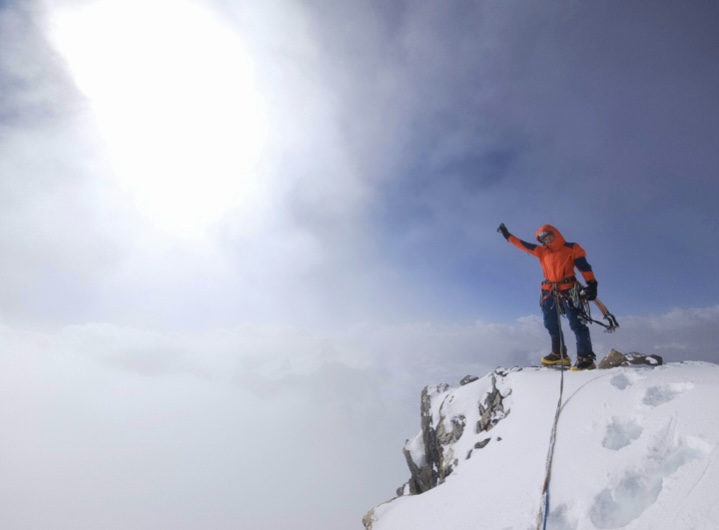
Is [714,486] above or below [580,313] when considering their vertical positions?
below

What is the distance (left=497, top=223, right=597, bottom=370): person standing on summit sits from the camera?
8.78 m

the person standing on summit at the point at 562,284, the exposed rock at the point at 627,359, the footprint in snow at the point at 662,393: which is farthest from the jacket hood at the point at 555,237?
the footprint in snow at the point at 662,393

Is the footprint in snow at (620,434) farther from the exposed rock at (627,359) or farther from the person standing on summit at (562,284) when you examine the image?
the exposed rock at (627,359)

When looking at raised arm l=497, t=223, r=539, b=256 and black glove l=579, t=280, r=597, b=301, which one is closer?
black glove l=579, t=280, r=597, b=301

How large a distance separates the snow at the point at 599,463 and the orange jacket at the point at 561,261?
2.39 m

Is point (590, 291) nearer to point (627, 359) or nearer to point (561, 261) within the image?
point (561, 261)

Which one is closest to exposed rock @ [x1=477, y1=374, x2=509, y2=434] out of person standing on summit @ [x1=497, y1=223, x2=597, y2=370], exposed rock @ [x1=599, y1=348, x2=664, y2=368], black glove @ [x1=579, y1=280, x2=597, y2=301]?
person standing on summit @ [x1=497, y1=223, x2=597, y2=370]

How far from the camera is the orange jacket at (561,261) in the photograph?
877 centimetres

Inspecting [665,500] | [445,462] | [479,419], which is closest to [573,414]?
[665,500]

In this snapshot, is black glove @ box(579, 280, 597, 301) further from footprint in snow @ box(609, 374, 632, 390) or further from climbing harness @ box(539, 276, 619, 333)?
footprint in snow @ box(609, 374, 632, 390)

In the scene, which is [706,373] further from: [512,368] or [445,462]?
[445,462]

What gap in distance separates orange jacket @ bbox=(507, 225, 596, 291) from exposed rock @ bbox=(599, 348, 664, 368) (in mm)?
1975

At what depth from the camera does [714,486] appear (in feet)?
11.3

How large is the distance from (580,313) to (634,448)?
192 inches
